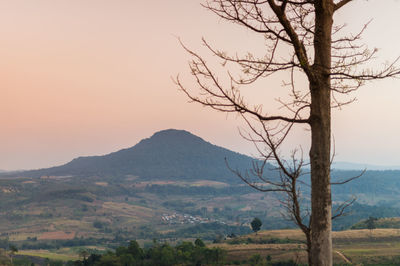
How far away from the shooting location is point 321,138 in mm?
4516

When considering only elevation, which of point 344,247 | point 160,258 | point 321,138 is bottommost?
point 160,258

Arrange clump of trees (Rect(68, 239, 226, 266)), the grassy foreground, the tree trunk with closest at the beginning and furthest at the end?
the tree trunk → the grassy foreground → clump of trees (Rect(68, 239, 226, 266))

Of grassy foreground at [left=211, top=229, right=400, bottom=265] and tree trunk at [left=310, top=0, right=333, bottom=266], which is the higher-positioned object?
tree trunk at [left=310, top=0, right=333, bottom=266]

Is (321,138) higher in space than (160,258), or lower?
higher

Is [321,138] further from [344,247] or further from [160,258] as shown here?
[344,247]

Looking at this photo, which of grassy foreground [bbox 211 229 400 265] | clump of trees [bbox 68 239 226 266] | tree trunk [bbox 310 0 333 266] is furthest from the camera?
clump of trees [bbox 68 239 226 266]

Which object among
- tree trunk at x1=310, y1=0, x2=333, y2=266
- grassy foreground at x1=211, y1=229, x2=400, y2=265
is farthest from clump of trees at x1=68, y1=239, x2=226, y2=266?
tree trunk at x1=310, y1=0, x2=333, y2=266

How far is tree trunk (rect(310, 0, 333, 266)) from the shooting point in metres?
4.31

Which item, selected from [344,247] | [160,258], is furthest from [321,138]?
[344,247]

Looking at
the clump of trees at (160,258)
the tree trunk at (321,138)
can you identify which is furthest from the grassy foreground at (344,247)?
the tree trunk at (321,138)

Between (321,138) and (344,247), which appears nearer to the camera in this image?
(321,138)

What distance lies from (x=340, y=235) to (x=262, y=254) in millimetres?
30204

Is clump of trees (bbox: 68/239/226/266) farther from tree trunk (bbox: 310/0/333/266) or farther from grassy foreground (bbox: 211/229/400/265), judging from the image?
tree trunk (bbox: 310/0/333/266)

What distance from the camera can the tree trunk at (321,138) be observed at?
4.31m
